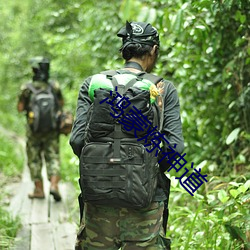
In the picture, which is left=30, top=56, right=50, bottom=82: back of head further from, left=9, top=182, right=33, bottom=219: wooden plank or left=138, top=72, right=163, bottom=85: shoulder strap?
left=138, top=72, right=163, bottom=85: shoulder strap

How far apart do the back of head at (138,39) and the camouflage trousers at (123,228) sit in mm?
882

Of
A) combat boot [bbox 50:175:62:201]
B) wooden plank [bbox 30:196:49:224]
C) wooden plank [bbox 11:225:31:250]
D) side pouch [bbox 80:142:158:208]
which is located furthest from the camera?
combat boot [bbox 50:175:62:201]

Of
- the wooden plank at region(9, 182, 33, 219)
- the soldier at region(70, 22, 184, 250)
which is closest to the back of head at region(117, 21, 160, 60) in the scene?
the soldier at region(70, 22, 184, 250)

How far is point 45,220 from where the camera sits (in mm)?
6066

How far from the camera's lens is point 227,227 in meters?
3.69

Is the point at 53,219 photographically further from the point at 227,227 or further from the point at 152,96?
the point at 152,96

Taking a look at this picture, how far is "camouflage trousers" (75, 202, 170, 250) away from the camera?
2.82 meters

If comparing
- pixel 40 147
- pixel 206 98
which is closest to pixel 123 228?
pixel 206 98

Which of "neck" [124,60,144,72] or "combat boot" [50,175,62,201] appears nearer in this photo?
"neck" [124,60,144,72]

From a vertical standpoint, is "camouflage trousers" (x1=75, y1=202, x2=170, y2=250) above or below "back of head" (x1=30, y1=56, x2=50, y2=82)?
below

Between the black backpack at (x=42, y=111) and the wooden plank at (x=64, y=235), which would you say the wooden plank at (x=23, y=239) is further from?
the black backpack at (x=42, y=111)

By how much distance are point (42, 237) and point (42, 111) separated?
6.04 feet

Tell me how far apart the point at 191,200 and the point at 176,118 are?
281cm

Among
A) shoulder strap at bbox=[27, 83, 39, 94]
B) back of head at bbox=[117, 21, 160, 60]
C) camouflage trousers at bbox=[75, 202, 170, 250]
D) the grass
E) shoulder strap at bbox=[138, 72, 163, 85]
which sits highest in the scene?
back of head at bbox=[117, 21, 160, 60]
